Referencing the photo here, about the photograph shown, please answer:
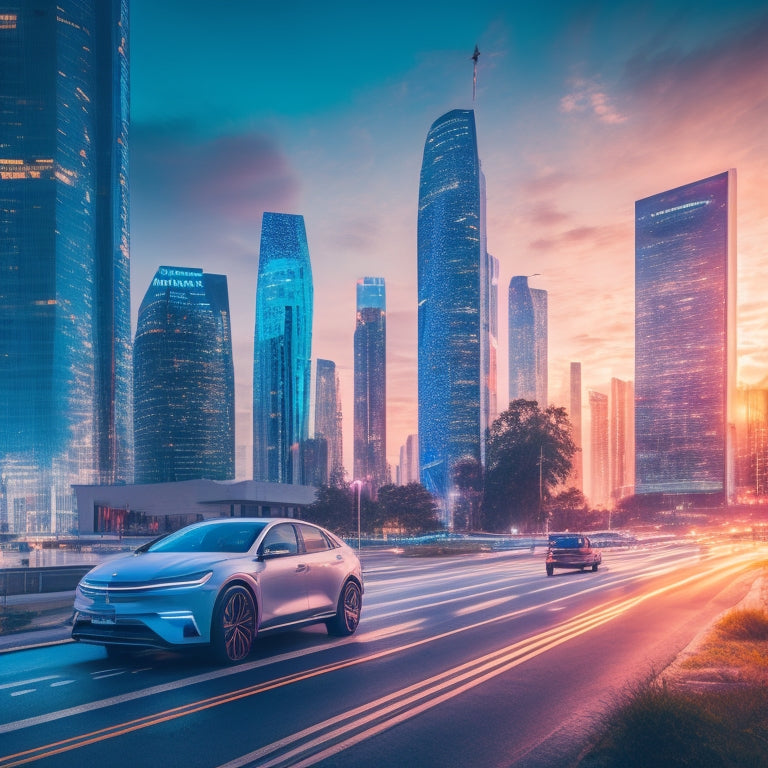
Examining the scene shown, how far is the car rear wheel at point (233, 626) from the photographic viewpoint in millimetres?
9172

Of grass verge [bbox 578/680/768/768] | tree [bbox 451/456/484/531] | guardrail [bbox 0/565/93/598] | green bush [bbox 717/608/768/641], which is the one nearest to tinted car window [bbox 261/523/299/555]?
grass verge [bbox 578/680/768/768]

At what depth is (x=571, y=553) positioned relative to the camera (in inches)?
1176

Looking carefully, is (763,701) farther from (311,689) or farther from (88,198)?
(88,198)

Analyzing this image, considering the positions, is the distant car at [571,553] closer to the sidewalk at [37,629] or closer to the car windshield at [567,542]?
the car windshield at [567,542]

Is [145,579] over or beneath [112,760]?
over

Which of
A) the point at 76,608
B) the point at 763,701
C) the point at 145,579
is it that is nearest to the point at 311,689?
the point at 145,579

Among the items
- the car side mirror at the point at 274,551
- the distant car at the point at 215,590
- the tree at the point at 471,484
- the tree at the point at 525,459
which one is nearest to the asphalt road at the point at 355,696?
the distant car at the point at 215,590

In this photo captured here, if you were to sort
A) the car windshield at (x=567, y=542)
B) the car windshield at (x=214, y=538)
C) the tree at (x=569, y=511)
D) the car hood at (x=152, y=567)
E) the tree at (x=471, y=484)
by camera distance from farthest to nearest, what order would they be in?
1. the tree at (x=471, y=484)
2. the tree at (x=569, y=511)
3. the car windshield at (x=567, y=542)
4. the car windshield at (x=214, y=538)
5. the car hood at (x=152, y=567)

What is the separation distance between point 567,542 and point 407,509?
251 feet

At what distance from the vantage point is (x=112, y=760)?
583 centimetres

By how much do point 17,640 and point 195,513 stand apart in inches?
3933

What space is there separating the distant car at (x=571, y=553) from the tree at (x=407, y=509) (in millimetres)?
74105

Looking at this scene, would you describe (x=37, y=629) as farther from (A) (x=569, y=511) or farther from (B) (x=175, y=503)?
(A) (x=569, y=511)

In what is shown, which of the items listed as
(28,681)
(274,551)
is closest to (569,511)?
(274,551)
